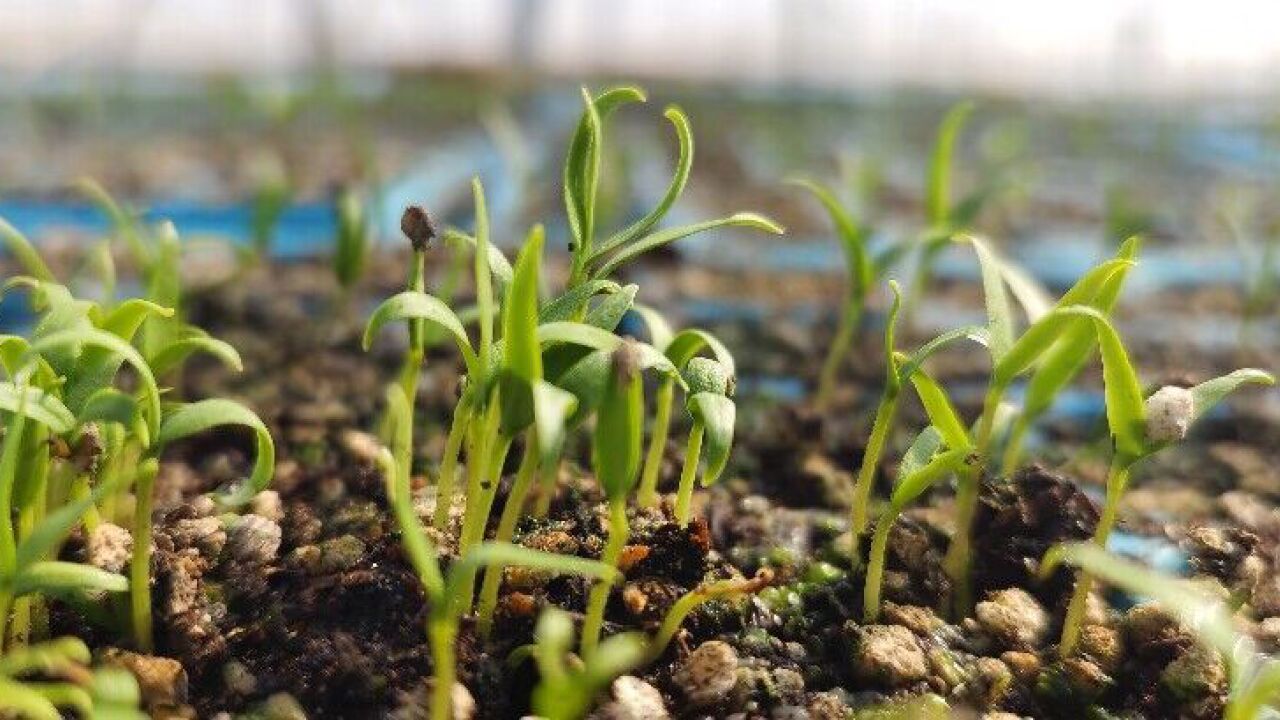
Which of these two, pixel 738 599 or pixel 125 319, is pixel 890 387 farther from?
pixel 125 319

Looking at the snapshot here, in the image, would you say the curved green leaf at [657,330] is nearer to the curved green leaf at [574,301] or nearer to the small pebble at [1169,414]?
the curved green leaf at [574,301]

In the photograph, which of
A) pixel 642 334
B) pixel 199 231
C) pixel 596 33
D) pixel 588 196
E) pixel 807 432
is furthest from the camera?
pixel 596 33

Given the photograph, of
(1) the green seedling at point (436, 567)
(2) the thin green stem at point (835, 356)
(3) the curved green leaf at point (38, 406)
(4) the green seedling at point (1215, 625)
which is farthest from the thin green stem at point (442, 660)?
(2) the thin green stem at point (835, 356)

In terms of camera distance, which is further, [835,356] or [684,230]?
[835,356]

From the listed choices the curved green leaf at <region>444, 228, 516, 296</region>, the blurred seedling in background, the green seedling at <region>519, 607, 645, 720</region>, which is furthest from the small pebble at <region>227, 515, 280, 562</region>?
the green seedling at <region>519, 607, 645, 720</region>

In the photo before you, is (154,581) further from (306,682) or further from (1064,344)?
(1064,344)

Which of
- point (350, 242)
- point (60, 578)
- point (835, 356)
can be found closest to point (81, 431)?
point (60, 578)

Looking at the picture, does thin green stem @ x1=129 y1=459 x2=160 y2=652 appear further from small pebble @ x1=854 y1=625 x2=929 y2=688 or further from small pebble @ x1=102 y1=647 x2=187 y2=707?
small pebble @ x1=854 y1=625 x2=929 y2=688

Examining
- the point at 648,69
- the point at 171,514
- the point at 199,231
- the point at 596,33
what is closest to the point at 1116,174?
the point at 199,231
